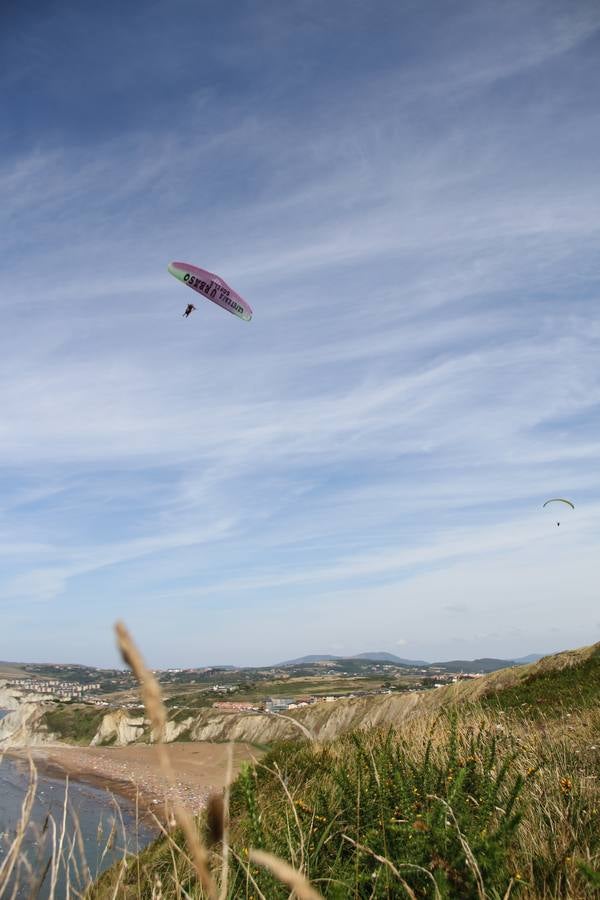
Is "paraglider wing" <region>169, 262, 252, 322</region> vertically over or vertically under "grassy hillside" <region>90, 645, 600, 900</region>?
over

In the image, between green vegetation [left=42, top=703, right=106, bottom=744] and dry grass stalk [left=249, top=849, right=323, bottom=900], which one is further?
green vegetation [left=42, top=703, right=106, bottom=744]

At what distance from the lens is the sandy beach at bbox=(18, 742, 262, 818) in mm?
53625

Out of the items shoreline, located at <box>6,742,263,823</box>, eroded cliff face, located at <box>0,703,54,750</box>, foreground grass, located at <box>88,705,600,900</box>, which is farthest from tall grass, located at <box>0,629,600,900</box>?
eroded cliff face, located at <box>0,703,54,750</box>

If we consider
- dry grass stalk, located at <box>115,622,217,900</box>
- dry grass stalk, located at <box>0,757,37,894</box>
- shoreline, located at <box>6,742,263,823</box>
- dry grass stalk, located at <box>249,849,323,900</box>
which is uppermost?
dry grass stalk, located at <box>115,622,217,900</box>

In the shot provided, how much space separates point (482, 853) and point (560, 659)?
26607 millimetres

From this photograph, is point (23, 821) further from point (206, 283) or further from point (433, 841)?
point (206, 283)

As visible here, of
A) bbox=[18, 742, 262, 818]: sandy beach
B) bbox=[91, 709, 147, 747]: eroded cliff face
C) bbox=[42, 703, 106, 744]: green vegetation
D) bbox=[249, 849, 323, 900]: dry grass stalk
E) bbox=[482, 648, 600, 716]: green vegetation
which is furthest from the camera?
bbox=[42, 703, 106, 744]: green vegetation

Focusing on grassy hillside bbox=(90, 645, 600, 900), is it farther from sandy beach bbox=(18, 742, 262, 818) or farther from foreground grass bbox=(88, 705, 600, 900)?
sandy beach bbox=(18, 742, 262, 818)

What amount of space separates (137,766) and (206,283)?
60.4 metres

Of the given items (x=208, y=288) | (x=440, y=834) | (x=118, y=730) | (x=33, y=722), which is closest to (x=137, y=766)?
(x=118, y=730)

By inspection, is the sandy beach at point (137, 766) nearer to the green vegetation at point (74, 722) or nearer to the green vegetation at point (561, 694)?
the green vegetation at point (74, 722)

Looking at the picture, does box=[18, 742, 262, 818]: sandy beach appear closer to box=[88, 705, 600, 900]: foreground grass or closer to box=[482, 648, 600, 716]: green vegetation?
box=[482, 648, 600, 716]: green vegetation

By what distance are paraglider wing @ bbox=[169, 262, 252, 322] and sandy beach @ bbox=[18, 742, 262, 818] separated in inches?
1345

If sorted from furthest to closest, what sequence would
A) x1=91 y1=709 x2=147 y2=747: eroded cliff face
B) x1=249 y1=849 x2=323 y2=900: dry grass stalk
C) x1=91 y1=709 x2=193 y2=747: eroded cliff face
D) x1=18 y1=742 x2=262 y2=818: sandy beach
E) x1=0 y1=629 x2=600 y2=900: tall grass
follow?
1. x1=91 y1=709 x2=147 y2=747: eroded cliff face
2. x1=91 y1=709 x2=193 y2=747: eroded cliff face
3. x1=18 y1=742 x2=262 y2=818: sandy beach
4. x1=0 y1=629 x2=600 y2=900: tall grass
5. x1=249 y1=849 x2=323 y2=900: dry grass stalk
